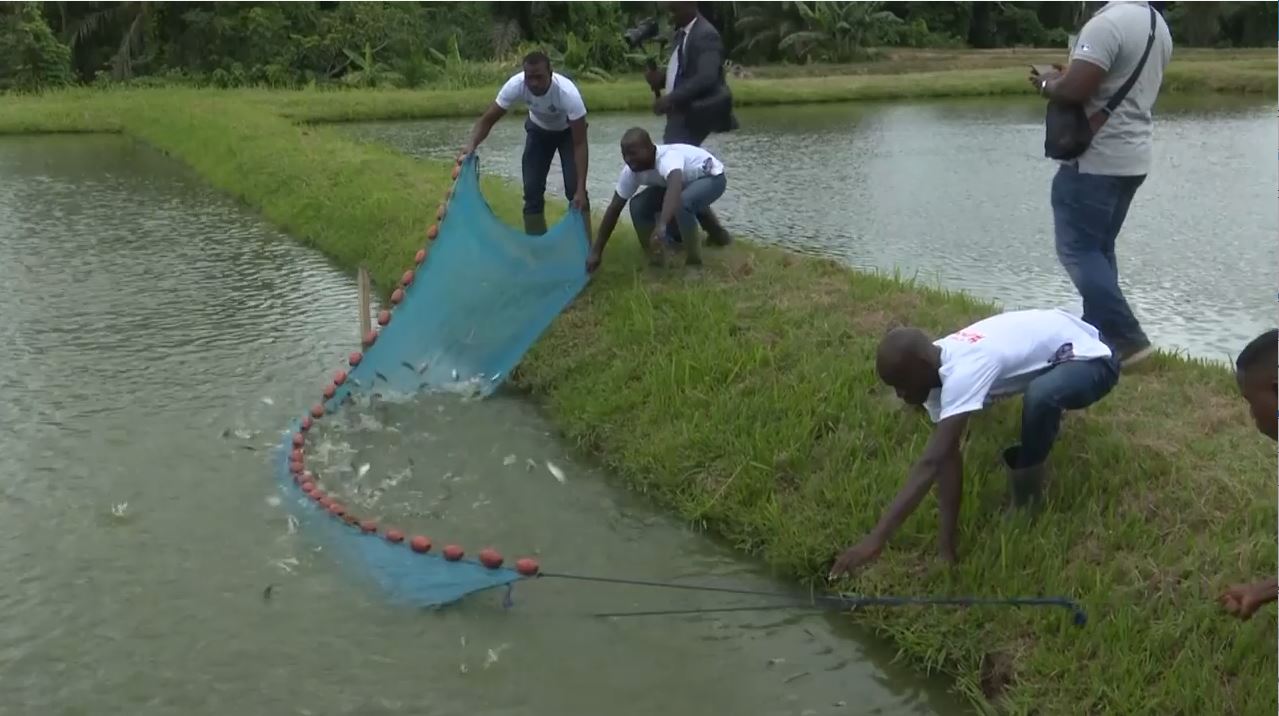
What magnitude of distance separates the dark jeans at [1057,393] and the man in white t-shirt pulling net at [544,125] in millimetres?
3921

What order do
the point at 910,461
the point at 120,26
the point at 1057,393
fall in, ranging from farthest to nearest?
the point at 120,26, the point at 910,461, the point at 1057,393

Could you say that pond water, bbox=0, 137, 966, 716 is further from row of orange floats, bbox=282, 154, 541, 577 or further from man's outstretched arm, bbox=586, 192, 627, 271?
man's outstretched arm, bbox=586, 192, 627, 271

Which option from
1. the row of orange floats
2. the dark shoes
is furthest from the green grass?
the dark shoes

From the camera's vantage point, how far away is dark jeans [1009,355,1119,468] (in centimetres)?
436

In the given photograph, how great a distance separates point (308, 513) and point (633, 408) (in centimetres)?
190

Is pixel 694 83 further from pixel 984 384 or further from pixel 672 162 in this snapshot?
pixel 984 384

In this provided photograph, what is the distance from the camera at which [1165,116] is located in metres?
22.6

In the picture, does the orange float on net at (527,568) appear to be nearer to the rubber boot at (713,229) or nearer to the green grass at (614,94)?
the rubber boot at (713,229)

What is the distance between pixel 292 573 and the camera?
4953 mm

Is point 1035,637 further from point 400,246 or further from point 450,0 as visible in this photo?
point 450,0

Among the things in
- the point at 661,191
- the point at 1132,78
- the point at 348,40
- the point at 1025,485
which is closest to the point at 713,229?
the point at 661,191

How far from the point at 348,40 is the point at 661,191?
24538 millimetres

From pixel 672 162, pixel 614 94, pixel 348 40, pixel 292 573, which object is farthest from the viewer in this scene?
pixel 348 40

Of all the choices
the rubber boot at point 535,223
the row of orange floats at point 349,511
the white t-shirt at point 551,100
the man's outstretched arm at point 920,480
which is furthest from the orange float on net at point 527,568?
the rubber boot at point 535,223
